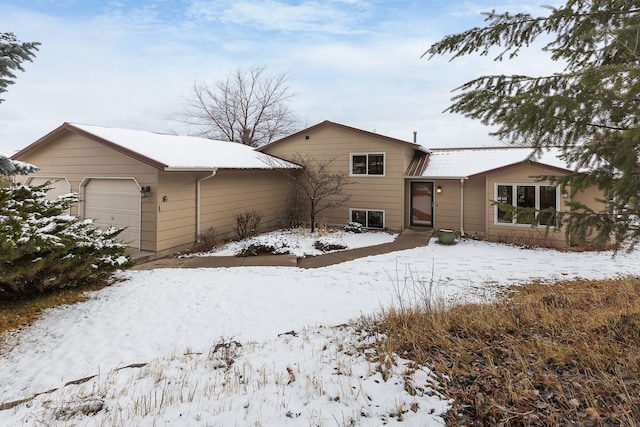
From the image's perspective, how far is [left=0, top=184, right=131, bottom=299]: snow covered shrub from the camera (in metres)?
5.17

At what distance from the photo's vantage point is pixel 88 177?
36.8 ft

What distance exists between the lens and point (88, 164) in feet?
36.6

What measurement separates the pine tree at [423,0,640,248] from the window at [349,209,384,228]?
10098 millimetres

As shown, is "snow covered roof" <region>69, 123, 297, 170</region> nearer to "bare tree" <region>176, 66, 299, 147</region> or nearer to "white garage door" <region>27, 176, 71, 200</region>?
"white garage door" <region>27, 176, 71, 200</region>

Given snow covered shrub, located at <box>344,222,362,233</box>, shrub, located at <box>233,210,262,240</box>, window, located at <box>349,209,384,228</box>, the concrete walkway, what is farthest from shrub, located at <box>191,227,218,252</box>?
window, located at <box>349,209,384,228</box>

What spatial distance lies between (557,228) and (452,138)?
3220 centimetres

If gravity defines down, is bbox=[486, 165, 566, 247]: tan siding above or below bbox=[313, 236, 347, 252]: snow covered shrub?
above

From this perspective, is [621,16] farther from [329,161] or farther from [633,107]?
[329,161]

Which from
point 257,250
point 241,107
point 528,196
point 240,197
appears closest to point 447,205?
point 528,196

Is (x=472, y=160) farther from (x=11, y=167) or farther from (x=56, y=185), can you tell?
(x=56, y=185)

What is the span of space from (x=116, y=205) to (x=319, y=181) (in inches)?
296

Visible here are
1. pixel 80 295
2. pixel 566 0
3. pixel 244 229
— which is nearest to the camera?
pixel 566 0

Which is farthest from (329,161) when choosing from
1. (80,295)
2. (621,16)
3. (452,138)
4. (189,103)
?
(452,138)

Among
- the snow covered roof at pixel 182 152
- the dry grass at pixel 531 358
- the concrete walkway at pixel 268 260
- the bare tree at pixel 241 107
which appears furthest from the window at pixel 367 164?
the bare tree at pixel 241 107
